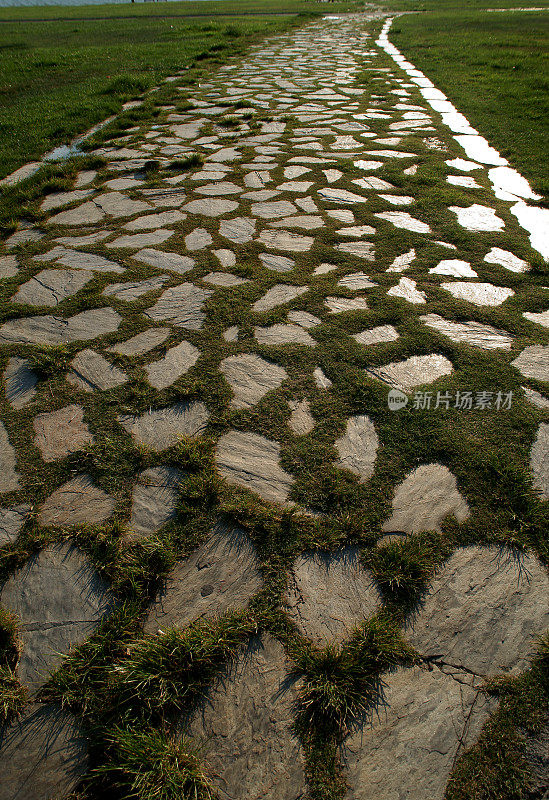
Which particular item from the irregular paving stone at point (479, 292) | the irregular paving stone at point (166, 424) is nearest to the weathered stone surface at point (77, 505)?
the irregular paving stone at point (166, 424)

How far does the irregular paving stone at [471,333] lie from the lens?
259cm

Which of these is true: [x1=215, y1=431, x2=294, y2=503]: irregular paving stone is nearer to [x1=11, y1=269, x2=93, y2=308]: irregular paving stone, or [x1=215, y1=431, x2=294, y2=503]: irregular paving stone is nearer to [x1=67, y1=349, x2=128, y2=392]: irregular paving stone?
[x1=67, y1=349, x2=128, y2=392]: irregular paving stone

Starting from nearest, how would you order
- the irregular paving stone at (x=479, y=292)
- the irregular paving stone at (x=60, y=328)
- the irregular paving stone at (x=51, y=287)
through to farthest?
the irregular paving stone at (x=60, y=328)
the irregular paving stone at (x=479, y=292)
the irregular paving stone at (x=51, y=287)

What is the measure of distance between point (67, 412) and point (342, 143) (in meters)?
5.16

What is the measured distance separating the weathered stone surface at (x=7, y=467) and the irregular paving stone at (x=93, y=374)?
45 centimetres

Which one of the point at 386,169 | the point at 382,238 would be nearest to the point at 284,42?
the point at 386,169

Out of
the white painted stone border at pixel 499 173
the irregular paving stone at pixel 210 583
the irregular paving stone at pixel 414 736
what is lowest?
the irregular paving stone at pixel 414 736

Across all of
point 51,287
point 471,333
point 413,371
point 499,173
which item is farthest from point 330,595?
point 499,173

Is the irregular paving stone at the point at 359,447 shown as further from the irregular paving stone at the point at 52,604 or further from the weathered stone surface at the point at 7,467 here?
the weathered stone surface at the point at 7,467

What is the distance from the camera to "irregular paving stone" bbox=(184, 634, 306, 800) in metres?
1.22

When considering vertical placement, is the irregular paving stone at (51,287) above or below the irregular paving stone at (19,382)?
above

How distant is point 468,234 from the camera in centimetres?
362

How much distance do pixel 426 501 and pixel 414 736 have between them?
835 millimetres

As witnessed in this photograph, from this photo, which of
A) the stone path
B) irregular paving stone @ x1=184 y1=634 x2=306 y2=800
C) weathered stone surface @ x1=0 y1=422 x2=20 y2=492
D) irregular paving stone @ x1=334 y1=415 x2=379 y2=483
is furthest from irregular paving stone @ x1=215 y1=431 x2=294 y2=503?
weathered stone surface @ x1=0 y1=422 x2=20 y2=492
